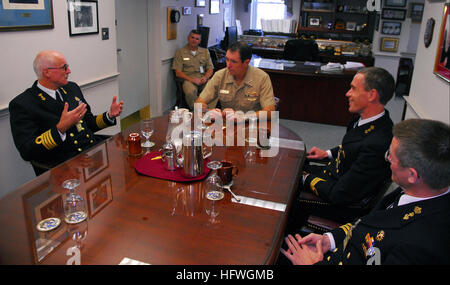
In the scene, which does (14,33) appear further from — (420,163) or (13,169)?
(420,163)

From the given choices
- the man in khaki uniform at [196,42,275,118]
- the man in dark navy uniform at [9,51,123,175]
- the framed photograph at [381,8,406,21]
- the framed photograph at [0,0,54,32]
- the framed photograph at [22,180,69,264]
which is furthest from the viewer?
the framed photograph at [381,8,406,21]

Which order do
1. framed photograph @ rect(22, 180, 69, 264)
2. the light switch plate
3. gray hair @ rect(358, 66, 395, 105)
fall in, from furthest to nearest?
1. the light switch plate
2. gray hair @ rect(358, 66, 395, 105)
3. framed photograph @ rect(22, 180, 69, 264)

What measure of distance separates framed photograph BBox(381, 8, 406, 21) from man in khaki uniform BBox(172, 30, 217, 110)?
12.8 ft

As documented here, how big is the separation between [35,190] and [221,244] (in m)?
0.96

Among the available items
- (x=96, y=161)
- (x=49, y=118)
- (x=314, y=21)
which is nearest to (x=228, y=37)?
(x=314, y=21)

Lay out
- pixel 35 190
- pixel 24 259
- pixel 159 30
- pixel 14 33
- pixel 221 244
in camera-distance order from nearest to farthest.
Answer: pixel 24 259, pixel 221 244, pixel 35 190, pixel 14 33, pixel 159 30

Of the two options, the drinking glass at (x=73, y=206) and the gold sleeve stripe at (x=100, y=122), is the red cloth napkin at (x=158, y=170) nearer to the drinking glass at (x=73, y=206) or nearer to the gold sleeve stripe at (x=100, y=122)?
the drinking glass at (x=73, y=206)

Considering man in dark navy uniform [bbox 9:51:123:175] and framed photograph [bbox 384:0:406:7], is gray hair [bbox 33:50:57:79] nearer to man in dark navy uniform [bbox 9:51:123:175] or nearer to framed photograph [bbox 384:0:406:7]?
man in dark navy uniform [bbox 9:51:123:175]

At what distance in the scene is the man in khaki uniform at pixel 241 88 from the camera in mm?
3275

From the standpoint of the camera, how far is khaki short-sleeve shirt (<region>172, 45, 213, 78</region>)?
567cm

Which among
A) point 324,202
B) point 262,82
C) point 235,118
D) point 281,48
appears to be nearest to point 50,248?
point 324,202

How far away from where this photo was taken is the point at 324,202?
2.25 meters

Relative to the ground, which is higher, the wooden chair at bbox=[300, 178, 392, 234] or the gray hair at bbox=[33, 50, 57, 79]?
the gray hair at bbox=[33, 50, 57, 79]

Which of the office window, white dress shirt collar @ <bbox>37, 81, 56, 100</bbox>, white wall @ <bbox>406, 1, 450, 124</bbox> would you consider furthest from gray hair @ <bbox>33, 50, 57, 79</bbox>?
the office window
